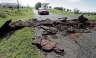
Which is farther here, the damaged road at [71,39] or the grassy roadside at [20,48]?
the grassy roadside at [20,48]

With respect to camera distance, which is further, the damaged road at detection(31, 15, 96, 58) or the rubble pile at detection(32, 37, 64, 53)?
the rubble pile at detection(32, 37, 64, 53)

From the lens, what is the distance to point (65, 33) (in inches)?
386

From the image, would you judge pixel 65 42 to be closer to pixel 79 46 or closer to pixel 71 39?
pixel 71 39

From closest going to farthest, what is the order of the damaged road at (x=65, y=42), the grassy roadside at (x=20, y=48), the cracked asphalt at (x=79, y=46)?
1. the cracked asphalt at (x=79, y=46)
2. the damaged road at (x=65, y=42)
3. the grassy roadside at (x=20, y=48)

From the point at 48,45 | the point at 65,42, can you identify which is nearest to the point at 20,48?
the point at 48,45

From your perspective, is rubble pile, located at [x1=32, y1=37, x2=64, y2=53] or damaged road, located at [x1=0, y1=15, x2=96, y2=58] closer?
damaged road, located at [x1=0, y1=15, x2=96, y2=58]

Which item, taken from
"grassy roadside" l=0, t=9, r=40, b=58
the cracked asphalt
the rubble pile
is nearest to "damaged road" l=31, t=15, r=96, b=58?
the cracked asphalt

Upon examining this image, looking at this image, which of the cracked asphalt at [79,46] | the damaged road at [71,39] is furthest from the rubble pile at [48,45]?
the cracked asphalt at [79,46]

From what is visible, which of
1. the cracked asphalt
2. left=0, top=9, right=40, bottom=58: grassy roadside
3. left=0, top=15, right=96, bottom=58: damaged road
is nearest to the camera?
the cracked asphalt

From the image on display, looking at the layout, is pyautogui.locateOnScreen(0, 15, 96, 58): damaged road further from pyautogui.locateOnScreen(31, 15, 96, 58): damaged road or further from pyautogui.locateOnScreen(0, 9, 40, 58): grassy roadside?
pyautogui.locateOnScreen(0, 9, 40, 58): grassy roadside

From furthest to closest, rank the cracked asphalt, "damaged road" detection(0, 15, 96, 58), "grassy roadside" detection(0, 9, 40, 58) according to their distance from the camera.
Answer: "grassy roadside" detection(0, 9, 40, 58) < "damaged road" detection(0, 15, 96, 58) < the cracked asphalt

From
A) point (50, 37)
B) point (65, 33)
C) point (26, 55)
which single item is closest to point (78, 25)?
point (65, 33)

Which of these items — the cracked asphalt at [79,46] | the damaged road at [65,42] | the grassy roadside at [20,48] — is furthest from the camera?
the grassy roadside at [20,48]

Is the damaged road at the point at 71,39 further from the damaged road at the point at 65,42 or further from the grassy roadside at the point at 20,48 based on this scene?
the grassy roadside at the point at 20,48
